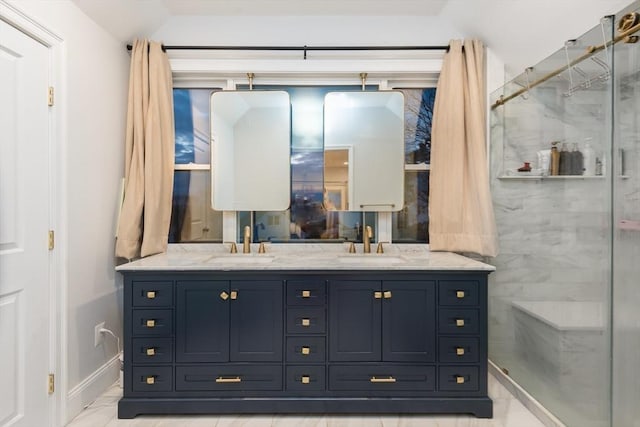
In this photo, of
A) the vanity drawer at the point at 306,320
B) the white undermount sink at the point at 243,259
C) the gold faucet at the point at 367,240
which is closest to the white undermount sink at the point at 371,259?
the gold faucet at the point at 367,240

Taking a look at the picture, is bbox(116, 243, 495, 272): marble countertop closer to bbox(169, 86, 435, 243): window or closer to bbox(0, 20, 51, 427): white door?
bbox(169, 86, 435, 243): window

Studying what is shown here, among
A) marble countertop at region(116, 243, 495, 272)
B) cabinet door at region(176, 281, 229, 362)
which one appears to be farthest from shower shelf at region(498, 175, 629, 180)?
cabinet door at region(176, 281, 229, 362)

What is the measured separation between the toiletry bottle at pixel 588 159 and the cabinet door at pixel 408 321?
94cm

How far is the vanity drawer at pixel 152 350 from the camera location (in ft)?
6.24

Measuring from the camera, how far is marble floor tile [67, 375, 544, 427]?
1.85 m

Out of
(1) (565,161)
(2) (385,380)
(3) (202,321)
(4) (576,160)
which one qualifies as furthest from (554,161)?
(3) (202,321)

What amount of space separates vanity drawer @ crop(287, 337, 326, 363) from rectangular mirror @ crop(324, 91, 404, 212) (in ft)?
3.23

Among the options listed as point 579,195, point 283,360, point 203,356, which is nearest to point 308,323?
point 283,360

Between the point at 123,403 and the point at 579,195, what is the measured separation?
2.65m

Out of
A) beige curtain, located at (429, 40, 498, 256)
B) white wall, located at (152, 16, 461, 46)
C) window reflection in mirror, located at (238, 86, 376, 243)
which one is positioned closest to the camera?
beige curtain, located at (429, 40, 498, 256)

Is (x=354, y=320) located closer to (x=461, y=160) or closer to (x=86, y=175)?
(x=461, y=160)

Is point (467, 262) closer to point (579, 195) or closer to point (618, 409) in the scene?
point (579, 195)

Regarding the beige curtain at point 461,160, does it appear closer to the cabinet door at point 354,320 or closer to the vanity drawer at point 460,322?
the vanity drawer at point 460,322

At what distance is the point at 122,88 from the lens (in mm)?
2355
